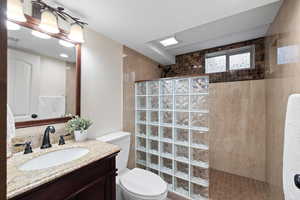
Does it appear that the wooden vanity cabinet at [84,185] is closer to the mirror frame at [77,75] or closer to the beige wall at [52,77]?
the mirror frame at [77,75]

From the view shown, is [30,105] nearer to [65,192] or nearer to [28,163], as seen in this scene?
[28,163]

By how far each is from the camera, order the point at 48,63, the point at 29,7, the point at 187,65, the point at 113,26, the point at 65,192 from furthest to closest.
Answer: the point at 187,65
the point at 113,26
the point at 48,63
the point at 29,7
the point at 65,192

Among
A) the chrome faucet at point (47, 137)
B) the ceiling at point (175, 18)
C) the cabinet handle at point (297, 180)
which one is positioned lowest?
the cabinet handle at point (297, 180)

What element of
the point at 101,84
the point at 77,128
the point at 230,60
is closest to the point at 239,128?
the point at 230,60

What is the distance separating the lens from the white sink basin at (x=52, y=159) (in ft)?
2.84

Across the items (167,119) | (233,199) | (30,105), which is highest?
(30,105)

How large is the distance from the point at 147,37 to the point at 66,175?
161 centimetres

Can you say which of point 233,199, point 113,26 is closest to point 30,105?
point 113,26

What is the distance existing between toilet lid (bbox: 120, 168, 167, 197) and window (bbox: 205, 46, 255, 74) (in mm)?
2101

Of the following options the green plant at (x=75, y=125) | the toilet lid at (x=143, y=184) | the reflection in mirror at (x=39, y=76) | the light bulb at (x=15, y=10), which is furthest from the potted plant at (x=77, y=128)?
the light bulb at (x=15, y=10)

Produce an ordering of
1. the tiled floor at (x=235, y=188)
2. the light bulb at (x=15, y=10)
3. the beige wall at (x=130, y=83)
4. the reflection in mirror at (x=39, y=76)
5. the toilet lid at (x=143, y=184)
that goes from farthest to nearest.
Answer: the beige wall at (x=130, y=83), the tiled floor at (x=235, y=188), the toilet lid at (x=143, y=184), the reflection in mirror at (x=39, y=76), the light bulb at (x=15, y=10)

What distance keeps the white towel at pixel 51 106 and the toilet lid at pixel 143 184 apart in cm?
92

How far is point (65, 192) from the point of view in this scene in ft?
2.33

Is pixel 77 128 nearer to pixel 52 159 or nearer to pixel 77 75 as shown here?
pixel 52 159
